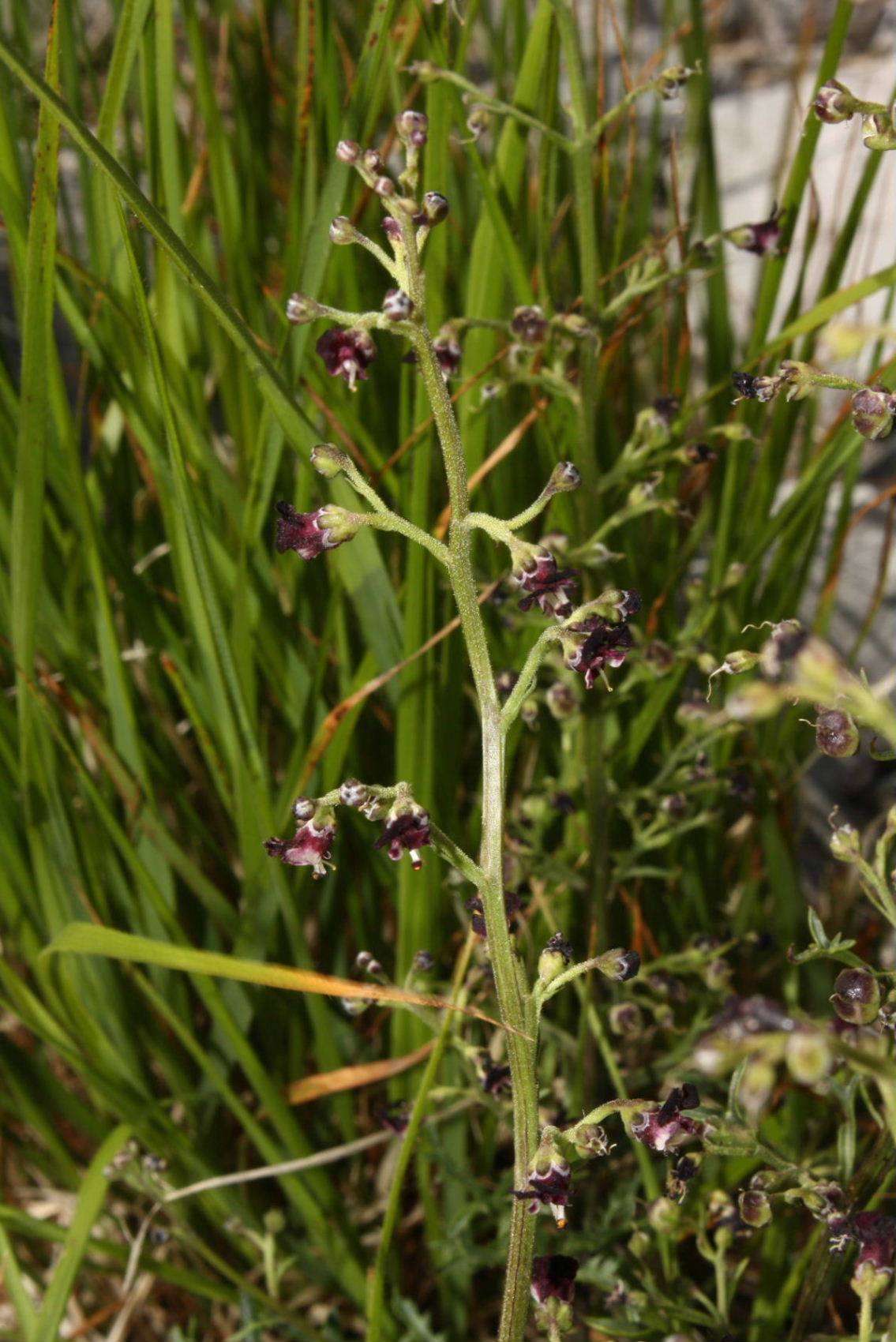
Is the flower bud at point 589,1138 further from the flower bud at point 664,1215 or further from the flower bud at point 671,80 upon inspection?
the flower bud at point 671,80

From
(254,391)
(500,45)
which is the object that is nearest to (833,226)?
(500,45)

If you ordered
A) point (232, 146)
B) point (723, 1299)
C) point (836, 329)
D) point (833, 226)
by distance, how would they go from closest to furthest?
point (836, 329), point (723, 1299), point (232, 146), point (833, 226)

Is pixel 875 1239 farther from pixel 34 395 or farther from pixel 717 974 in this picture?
pixel 34 395

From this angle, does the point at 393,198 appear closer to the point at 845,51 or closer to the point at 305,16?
the point at 305,16

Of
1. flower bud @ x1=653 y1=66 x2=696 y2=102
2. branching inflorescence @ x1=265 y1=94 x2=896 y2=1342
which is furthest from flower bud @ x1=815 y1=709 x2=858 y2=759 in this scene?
flower bud @ x1=653 y1=66 x2=696 y2=102

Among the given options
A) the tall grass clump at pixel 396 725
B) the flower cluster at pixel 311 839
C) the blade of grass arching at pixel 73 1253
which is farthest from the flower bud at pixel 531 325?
the blade of grass arching at pixel 73 1253

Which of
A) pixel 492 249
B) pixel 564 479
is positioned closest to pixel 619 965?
pixel 564 479
